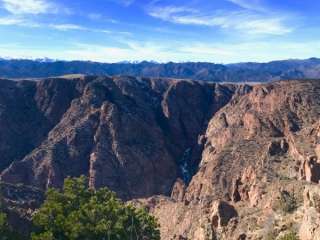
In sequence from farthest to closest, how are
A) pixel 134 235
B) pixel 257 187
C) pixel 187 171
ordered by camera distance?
pixel 187 171 < pixel 257 187 < pixel 134 235

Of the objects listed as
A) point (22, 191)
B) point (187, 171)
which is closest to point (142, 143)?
point (187, 171)

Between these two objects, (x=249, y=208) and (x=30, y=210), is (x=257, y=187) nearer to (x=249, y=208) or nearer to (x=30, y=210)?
(x=249, y=208)

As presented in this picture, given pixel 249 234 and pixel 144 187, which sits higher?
pixel 249 234

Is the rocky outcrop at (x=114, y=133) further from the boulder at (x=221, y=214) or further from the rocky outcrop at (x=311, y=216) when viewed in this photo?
the rocky outcrop at (x=311, y=216)

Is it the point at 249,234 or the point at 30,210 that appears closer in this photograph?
the point at 249,234

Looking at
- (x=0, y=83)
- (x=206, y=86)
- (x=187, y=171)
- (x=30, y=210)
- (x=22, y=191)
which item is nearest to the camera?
(x=30, y=210)

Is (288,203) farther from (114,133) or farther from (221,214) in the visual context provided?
(114,133)

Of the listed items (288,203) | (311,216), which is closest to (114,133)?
(288,203)

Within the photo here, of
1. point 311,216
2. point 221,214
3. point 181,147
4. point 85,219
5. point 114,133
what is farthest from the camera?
point 181,147
